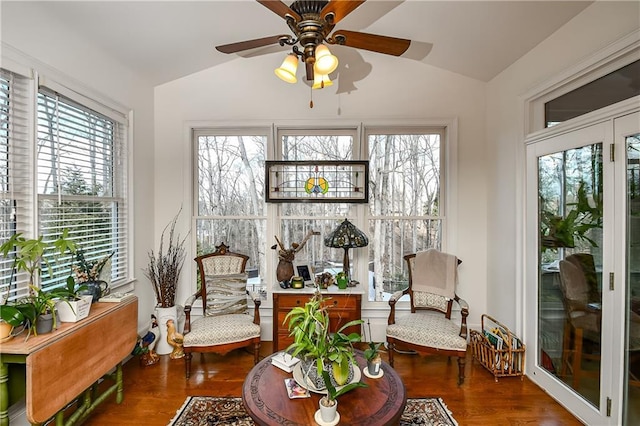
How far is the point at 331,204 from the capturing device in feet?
11.0

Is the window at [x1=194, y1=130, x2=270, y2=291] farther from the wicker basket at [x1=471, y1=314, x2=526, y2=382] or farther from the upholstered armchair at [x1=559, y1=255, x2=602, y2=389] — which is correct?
the upholstered armchair at [x1=559, y1=255, x2=602, y2=389]

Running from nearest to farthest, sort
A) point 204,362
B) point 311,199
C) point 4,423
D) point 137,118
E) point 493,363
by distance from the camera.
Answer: point 4,423 < point 493,363 < point 204,362 < point 137,118 < point 311,199

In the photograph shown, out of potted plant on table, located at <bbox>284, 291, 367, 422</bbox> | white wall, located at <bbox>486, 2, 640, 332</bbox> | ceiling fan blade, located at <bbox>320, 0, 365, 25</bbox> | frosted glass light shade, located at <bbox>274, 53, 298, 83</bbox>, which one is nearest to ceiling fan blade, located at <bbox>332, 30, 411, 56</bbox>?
ceiling fan blade, located at <bbox>320, 0, 365, 25</bbox>

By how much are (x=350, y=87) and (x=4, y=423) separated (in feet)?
11.4

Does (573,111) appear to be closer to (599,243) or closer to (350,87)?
(599,243)

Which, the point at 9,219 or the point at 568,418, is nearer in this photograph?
the point at 9,219

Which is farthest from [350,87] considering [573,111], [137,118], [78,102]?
[78,102]

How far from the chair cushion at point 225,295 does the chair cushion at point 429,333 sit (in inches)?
55.2

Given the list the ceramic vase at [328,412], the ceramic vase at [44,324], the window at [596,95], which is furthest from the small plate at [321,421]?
the window at [596,95]

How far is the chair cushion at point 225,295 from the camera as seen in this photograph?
9.65ft

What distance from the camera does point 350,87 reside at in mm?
3246

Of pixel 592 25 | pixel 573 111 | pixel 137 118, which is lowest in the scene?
pixel 573 111

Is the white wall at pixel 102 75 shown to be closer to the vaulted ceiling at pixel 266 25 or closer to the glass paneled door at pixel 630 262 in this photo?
the vaulted ceiling at pixel 266 25

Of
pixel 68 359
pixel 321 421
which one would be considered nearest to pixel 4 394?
pixel 68 359
